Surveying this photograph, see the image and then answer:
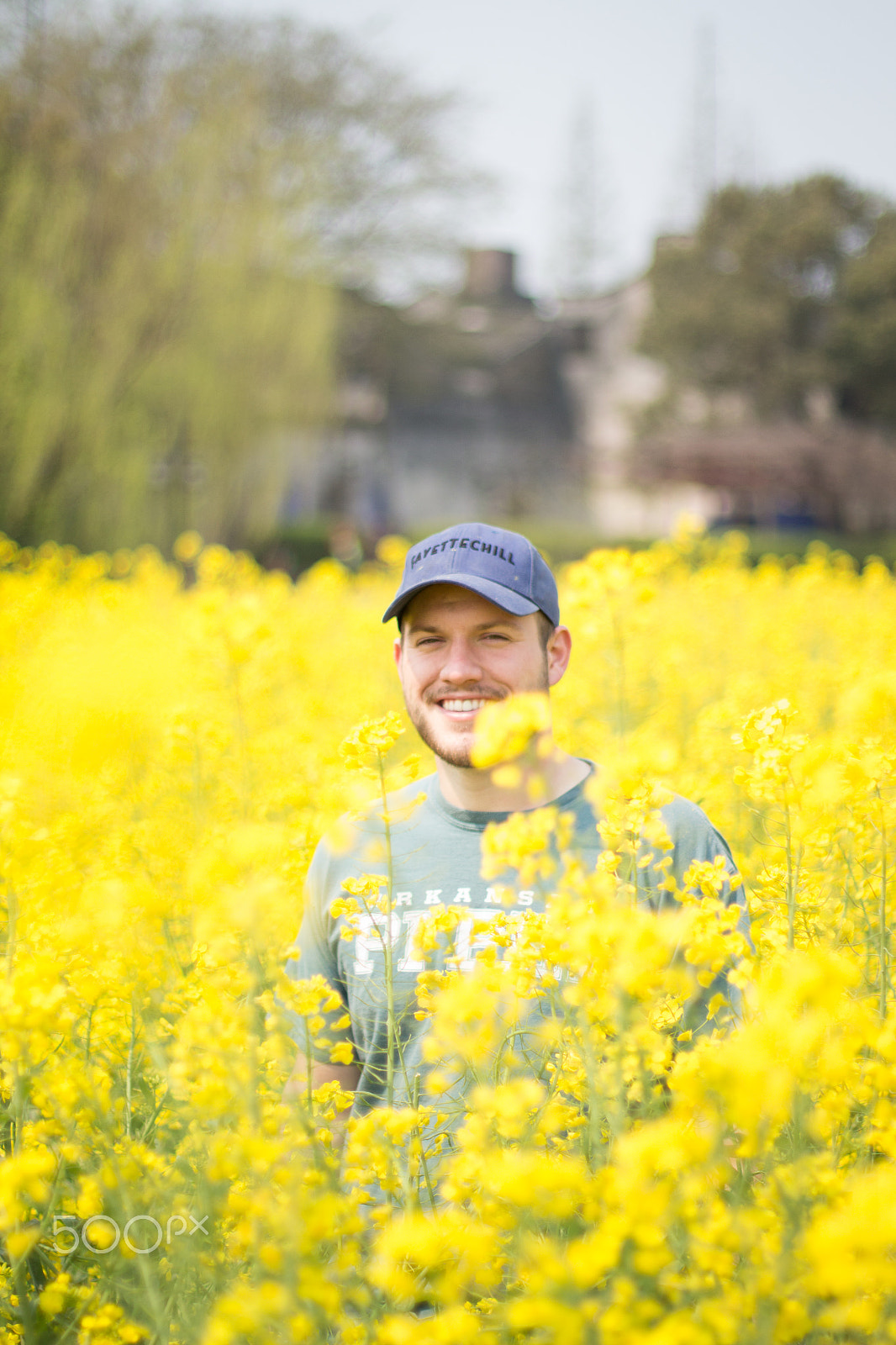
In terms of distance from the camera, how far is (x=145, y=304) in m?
9.39

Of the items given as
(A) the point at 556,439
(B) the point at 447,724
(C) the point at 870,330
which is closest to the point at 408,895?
Answer: (B) the point at 447,724

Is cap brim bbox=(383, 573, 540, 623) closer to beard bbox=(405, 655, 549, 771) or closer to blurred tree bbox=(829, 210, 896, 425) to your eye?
beard bbox=(405, 655, 549, 771)

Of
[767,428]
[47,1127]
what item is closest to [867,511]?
[767,428]

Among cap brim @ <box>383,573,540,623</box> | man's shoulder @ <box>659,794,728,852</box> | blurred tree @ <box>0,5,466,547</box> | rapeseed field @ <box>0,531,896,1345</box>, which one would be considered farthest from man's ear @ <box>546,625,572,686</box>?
blurred tree @ <box>0,5,466,547</box>

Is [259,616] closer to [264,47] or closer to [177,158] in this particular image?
[177,158]

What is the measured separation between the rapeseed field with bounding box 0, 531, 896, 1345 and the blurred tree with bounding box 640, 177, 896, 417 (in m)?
22.5

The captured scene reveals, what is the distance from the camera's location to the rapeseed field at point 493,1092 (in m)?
0.91

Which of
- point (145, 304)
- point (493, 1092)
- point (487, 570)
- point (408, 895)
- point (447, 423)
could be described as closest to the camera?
point (493, 1092)

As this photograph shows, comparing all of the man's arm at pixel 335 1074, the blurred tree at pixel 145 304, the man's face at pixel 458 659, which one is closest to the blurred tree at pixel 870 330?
the blurred tree at pixel 145 304

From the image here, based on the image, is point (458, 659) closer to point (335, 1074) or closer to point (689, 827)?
point (689, 827)

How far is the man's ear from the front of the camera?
2.09m

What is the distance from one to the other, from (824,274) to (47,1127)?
25.7 m

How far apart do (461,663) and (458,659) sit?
16 millimetres

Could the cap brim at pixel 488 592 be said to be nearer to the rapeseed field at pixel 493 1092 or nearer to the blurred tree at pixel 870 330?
the rapeseed field at pixel 493 1092
